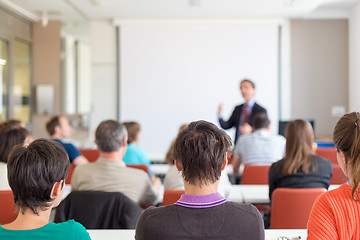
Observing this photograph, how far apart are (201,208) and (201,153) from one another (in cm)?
18

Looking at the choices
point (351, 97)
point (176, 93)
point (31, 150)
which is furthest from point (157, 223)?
point (351, 97)

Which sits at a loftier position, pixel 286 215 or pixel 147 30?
pixel 147 30

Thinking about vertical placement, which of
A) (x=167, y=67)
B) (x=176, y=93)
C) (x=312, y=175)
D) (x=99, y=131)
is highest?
(x=167, y=67)

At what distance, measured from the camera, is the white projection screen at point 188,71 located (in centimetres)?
786

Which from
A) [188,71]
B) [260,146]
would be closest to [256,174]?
[260,146]

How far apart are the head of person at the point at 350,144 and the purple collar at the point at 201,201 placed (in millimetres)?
458

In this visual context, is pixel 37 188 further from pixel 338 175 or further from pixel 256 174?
pixel 338 175

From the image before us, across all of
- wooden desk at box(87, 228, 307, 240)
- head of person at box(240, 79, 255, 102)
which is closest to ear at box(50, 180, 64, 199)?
wooden desk at box(87, 228, 307, 240)

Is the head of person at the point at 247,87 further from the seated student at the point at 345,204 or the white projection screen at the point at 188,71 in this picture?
the seated student at the point at 345,204

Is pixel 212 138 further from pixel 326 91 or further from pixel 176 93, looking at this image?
pixel 326 91

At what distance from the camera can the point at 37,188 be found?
138cm

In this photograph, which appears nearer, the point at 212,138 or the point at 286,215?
the point at 212,138

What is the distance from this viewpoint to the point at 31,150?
54.8 inches

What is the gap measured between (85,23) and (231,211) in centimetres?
753
